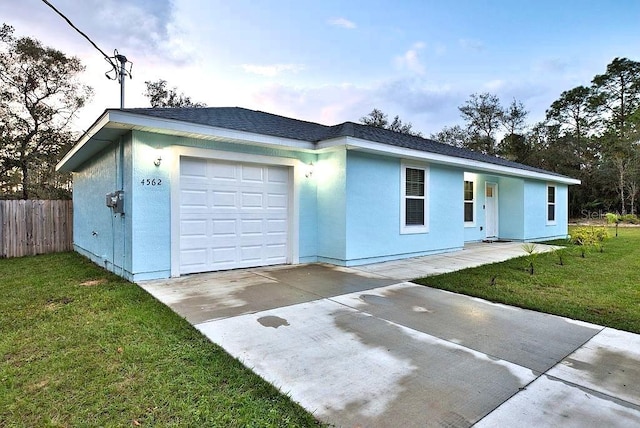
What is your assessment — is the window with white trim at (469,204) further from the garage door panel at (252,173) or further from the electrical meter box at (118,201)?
the electrical meter box at (118,201)

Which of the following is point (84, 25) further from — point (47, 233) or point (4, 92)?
point (4, 92)

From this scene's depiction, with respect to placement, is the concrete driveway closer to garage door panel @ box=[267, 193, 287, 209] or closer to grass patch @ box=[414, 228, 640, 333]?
grass patch @ box=[414, 228, 640, 333]

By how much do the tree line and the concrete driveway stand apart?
2554cm

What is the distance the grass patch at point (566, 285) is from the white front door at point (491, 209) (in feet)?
14.3

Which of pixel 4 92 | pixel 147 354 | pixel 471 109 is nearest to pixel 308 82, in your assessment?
pixel 147 354

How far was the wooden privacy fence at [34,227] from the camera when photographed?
988cm

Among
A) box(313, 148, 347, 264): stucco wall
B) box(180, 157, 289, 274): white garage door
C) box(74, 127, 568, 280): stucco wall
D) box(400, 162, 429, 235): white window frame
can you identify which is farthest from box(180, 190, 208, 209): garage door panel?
box(400, 162, 429, 235): white window frame

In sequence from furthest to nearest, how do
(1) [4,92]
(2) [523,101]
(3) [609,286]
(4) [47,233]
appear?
(2) [523,101] < (1) [4,92] < (4) [47,233] < (3) [609,286]

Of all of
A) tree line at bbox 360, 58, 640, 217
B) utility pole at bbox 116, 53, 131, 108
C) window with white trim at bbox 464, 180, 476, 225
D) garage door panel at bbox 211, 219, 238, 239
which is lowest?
garage door panel at bbox 211, 219, 238, 239

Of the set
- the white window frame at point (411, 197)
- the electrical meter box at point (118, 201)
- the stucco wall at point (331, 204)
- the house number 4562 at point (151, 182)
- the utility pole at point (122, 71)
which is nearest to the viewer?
the house number 4562 at point (151, 182)

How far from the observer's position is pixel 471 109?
31.8 meters

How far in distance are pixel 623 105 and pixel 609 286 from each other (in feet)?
122

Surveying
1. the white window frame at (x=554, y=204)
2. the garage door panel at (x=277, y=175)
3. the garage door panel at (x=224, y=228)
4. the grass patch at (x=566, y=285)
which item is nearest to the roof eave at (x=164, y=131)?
the garage door panel at (x=277, y=175)

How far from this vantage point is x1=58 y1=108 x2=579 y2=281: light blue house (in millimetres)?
5891
